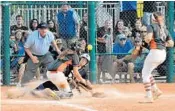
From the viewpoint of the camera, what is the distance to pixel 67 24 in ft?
46.6

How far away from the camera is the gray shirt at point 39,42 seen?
1230cm

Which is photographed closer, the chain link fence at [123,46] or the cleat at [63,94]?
the cleat at [63,94]

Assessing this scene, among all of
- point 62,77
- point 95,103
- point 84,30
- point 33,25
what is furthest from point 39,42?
point 95,103

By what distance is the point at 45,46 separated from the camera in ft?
40.4

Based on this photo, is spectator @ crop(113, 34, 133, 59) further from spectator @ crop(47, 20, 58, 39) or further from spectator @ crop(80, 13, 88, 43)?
spectator @ crop(47, 20, 58, 39)

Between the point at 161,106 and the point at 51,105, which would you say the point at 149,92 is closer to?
the point at 161,106

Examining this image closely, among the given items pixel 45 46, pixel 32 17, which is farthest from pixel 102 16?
pixel 45 46

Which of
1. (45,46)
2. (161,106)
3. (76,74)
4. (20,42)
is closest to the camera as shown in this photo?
(161,106)

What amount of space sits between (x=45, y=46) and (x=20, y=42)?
1994mm

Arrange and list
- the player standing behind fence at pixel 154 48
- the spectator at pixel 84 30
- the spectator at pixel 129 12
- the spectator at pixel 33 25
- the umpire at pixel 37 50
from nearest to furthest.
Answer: the player standing behind fence at pixel 154 48
the umpire at pixel 37 50
the spectator at pixel 33 25
the spectator at pixel 84 30
the spectator at pixel 129 12

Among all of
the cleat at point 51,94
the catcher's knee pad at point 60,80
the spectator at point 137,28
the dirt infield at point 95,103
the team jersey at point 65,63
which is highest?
the spectator at point 137,28

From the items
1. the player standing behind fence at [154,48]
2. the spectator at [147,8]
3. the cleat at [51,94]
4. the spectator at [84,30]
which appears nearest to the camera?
the player standing behind fence at [154,48]

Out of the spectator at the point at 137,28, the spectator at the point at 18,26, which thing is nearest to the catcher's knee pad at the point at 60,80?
the spectator at the point at 18,26

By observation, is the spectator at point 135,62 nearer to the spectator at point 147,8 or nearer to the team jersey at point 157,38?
the spectator at point 147,8
